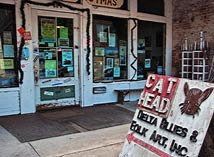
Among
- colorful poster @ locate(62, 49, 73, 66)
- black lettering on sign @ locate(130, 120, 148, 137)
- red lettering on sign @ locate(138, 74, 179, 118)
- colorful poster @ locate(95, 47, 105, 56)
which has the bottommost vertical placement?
black lettering on sign @ locate(130, 120, 148, 137)

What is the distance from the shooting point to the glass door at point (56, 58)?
5.43 meters

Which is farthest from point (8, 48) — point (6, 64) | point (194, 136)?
point (194, 136)

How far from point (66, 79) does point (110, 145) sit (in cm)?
261

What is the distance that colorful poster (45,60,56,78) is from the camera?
555 centimetres

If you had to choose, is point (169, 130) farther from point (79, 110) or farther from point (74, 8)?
point (74, 8)

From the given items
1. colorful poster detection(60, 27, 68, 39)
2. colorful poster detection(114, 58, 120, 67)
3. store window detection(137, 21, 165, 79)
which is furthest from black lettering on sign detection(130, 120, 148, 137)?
store window detection(137, 21, 165, 79)

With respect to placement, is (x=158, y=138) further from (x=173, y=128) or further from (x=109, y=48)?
(x=109, y=48)

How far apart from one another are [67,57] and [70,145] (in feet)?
8.90

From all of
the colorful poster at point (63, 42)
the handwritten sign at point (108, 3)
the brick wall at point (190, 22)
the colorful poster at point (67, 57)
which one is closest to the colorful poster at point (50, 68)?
the colorful poster at point (67, 57)

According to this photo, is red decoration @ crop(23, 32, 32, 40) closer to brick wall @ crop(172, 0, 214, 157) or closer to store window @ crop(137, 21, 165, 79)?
store window @ crop(137, 21, 165, 79)

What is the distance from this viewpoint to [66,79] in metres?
5.77

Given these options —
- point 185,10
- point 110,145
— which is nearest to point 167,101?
point 110,145

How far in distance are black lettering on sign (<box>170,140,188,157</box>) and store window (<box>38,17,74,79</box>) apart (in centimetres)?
372

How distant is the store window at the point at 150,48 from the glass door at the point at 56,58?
6.26ft
